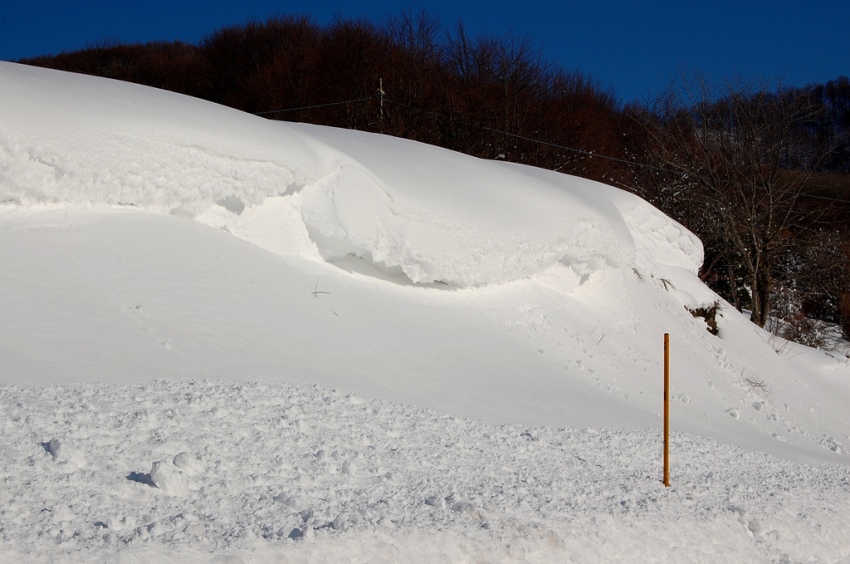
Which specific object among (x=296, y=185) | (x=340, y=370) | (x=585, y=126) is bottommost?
(x=340, y=370)

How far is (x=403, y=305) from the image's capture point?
8891 mm

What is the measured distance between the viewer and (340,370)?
6824 mm

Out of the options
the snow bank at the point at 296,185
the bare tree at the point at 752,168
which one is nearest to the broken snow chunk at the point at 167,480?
the snow bank at the point at 296,185

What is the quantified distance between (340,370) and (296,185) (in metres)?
2.65

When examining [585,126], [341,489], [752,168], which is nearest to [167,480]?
[341,489]

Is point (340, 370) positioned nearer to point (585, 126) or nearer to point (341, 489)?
point (341, 489)

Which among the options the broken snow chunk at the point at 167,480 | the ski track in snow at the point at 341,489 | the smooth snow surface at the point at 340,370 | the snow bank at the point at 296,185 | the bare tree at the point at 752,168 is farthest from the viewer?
the bare tree at the point at 752,168

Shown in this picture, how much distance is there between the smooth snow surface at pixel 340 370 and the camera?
4.13 metres

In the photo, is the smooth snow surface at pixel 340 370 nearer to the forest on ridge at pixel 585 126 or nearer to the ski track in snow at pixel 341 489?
the ski track in snow at pixel 341 489

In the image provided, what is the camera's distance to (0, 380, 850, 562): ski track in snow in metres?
3.71

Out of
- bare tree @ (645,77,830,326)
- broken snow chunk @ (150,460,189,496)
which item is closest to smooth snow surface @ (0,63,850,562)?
broken snow chunk @ (150,460,189,496)

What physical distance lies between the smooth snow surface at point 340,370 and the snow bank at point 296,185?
28 mm

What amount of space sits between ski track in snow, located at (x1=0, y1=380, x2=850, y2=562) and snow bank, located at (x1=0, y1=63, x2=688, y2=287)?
9.13 feet

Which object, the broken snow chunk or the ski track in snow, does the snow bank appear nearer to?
the ski track in snow
